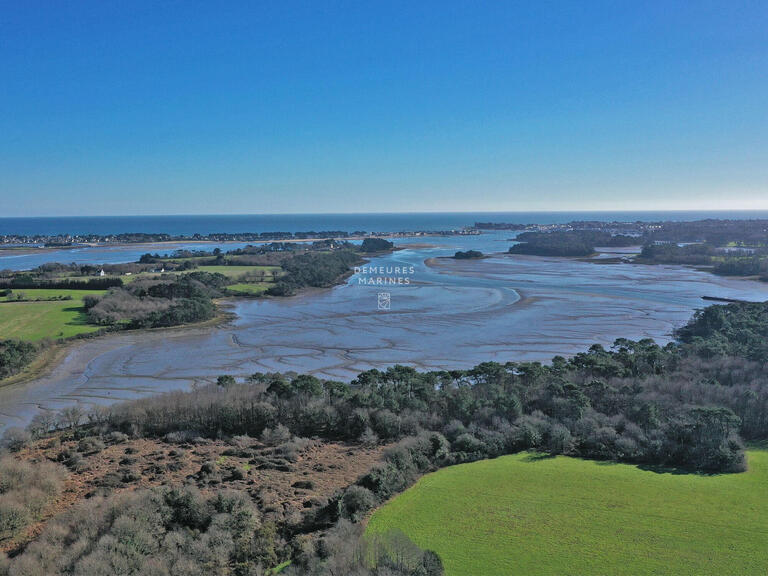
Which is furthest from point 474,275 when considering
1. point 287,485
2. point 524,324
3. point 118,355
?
point 287,485

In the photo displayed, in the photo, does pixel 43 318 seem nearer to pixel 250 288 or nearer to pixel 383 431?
pixel 250 288

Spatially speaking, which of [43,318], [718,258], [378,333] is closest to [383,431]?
[378,333]

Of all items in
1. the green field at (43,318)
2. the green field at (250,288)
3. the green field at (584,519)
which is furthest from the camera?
the green field at (250,288)

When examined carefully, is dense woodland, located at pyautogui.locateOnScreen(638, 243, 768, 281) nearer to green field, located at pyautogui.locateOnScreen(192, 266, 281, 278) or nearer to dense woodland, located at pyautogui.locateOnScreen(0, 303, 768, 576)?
dense woodland, located at pyautogui.locateOnScreen(0, 303, 768, 576)

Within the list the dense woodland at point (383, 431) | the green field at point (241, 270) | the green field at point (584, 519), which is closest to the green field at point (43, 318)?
the dense woodland at point (383, 431)

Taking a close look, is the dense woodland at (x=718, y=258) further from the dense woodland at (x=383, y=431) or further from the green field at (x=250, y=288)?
the green field at (x=250, y=288)

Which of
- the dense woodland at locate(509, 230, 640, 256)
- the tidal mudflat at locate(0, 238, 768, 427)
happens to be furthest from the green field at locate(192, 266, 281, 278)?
the dense woodland at locate(509, 230, 640, 256)

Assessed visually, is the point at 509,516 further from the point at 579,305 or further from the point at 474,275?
the point at 474,275
